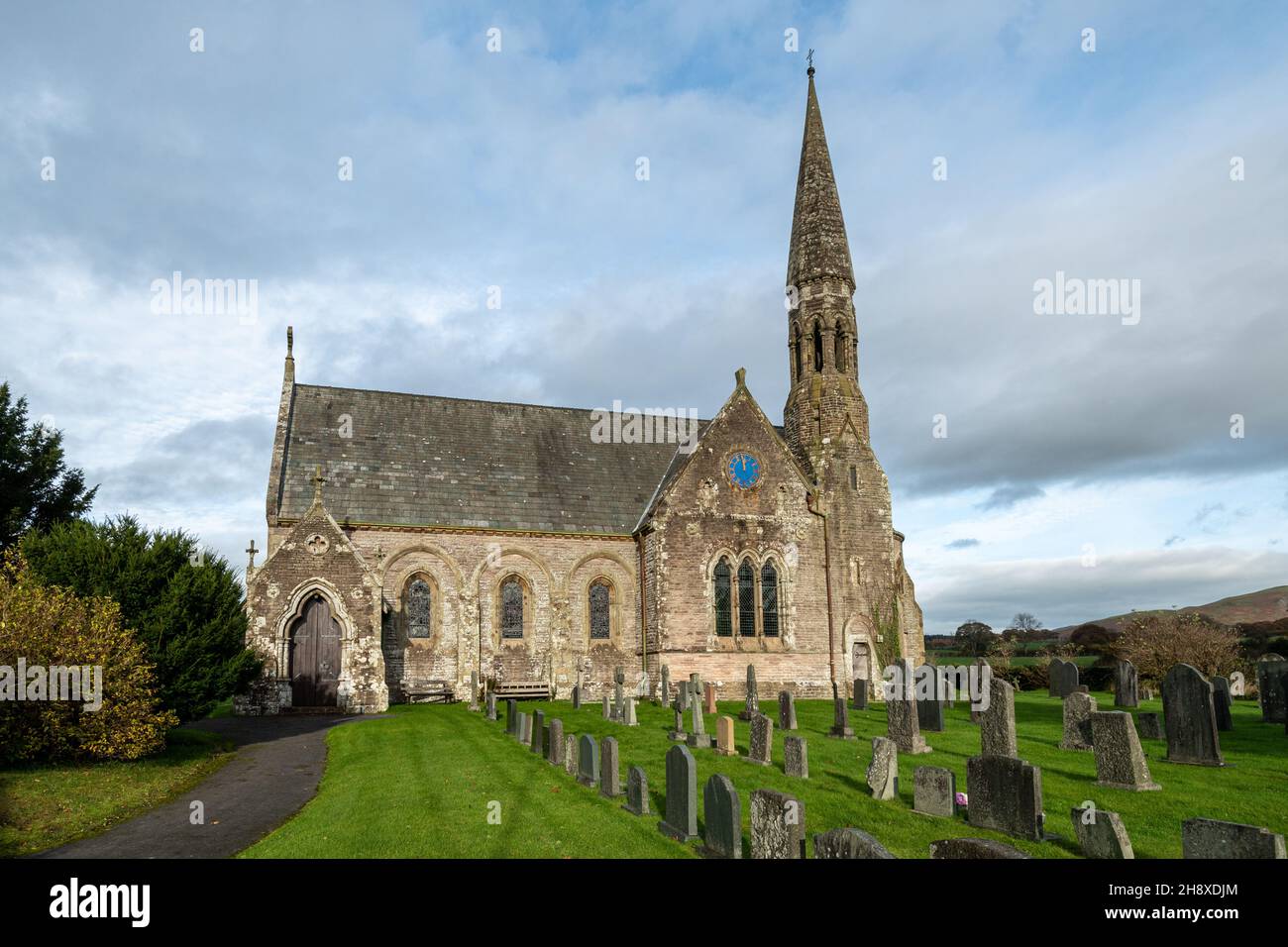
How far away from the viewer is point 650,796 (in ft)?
38.5

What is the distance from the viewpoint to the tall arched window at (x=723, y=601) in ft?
91.7

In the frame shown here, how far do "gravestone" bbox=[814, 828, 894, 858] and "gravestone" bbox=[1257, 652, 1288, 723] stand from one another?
15.9m

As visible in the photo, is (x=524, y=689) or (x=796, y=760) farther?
(x=524, y=689)

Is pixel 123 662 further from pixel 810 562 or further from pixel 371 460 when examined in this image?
pixel 810 562

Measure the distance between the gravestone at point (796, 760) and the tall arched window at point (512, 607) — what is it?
16402mm

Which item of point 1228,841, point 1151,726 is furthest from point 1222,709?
point 1228,841

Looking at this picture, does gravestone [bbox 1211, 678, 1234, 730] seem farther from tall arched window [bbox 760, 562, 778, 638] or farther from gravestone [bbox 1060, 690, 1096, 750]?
tall arched window [bbox 760, 562, 778, 638]

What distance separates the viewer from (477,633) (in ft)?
88.8

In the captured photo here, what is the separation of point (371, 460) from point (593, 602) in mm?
9197

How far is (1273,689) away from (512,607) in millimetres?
21024

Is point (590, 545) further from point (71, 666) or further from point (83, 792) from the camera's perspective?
point (83, 792)

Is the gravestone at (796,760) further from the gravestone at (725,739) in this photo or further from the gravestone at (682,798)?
the gravestone at (682,798)

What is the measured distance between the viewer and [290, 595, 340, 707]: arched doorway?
943 inches

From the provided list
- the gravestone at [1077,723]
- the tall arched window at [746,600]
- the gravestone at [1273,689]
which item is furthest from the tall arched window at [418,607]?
the gravestone at [1273,689]
